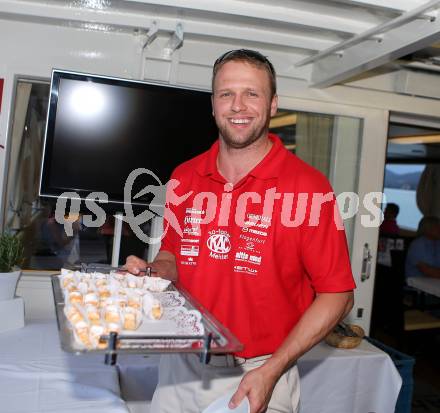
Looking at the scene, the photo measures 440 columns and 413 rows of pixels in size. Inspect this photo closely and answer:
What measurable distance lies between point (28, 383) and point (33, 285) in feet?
3.54

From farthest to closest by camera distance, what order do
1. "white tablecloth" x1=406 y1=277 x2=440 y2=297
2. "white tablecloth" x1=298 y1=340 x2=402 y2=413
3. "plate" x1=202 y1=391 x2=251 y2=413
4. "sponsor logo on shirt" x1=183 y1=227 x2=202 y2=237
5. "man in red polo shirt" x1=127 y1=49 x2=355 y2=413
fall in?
1. "white tablecloth" x1=406 y1=277 x2=440 y2=297
2. "white tablecloth" x1=298 y1=340 x2=402 y2=413
3. "sponsor logo on shirt" x1=183 y1=227 x2=202 y2=237
4. "man in red polo shirt" x1=127 y1=49 x2=355 y2=413
5. "plate" x1=202 y1=391 x2=251 y2=413

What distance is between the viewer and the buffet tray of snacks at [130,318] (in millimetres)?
1176

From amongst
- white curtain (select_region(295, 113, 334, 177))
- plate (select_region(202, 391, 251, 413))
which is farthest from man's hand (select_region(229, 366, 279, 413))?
white curtain (select_region(295, 113, 334, 177))

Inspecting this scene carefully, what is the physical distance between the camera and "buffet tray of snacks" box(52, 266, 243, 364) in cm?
118

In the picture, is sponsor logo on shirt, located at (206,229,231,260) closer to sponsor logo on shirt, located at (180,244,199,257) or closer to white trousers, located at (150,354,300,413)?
sponsor logo on shirt, located at (180,244,199,257)

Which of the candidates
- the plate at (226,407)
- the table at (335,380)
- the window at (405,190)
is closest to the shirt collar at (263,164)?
the plate at (226,407)

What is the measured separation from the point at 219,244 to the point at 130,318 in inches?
18.0

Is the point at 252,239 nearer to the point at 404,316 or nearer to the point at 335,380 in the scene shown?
the point at 335,380

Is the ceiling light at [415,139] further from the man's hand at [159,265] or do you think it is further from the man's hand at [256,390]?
the man's hand at [256,390]

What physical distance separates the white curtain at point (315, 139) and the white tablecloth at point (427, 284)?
6.09 ft

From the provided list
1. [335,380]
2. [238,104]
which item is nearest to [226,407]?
[238,104]

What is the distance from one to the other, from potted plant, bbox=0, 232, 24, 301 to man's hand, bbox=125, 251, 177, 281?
3.50ft

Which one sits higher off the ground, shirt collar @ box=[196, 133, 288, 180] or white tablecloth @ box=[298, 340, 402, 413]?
shirt collar @ box=[196, 133, 288, 180]

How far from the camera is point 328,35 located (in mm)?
2906
